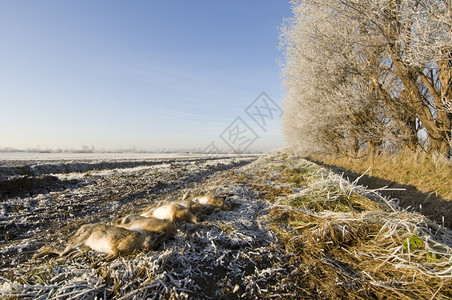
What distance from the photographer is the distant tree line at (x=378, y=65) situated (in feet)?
20.3

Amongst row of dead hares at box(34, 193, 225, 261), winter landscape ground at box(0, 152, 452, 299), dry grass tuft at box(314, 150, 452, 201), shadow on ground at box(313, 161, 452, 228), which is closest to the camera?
winter landscape ground at box(0, 152, 452, 299)

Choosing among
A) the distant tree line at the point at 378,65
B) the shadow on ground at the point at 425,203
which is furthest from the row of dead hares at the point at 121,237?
the distant tree line at the point at 378,65

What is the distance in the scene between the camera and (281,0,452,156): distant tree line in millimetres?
6174

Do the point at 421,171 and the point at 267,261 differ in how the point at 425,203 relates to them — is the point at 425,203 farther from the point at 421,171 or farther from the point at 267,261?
the point at 267,261

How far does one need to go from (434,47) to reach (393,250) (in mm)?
5804

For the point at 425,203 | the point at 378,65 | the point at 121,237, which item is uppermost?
the point at 378,65

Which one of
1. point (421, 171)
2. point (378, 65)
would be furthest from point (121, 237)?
point (378, 65)

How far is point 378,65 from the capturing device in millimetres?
11734

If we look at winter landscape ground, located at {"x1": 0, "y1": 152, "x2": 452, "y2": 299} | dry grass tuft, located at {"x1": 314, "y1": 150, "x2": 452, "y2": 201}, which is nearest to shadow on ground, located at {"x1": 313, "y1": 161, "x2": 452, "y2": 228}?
dry grass tuft, located at {"x1": 314, "y1": 150, "x2": 452, "y2": 201}

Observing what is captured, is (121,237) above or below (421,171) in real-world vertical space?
below

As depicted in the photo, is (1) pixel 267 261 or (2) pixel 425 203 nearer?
(1) pixel 267 261

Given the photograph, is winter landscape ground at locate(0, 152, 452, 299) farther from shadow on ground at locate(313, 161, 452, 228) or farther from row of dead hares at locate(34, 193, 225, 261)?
shadow on ground at locate(313, 161, 452, 228)

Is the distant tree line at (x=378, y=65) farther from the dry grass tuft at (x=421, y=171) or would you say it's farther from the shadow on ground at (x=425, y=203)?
the shadow on ground at (x=425, y=203)

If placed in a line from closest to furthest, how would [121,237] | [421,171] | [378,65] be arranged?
[121,237], [421,171], [378,65]
